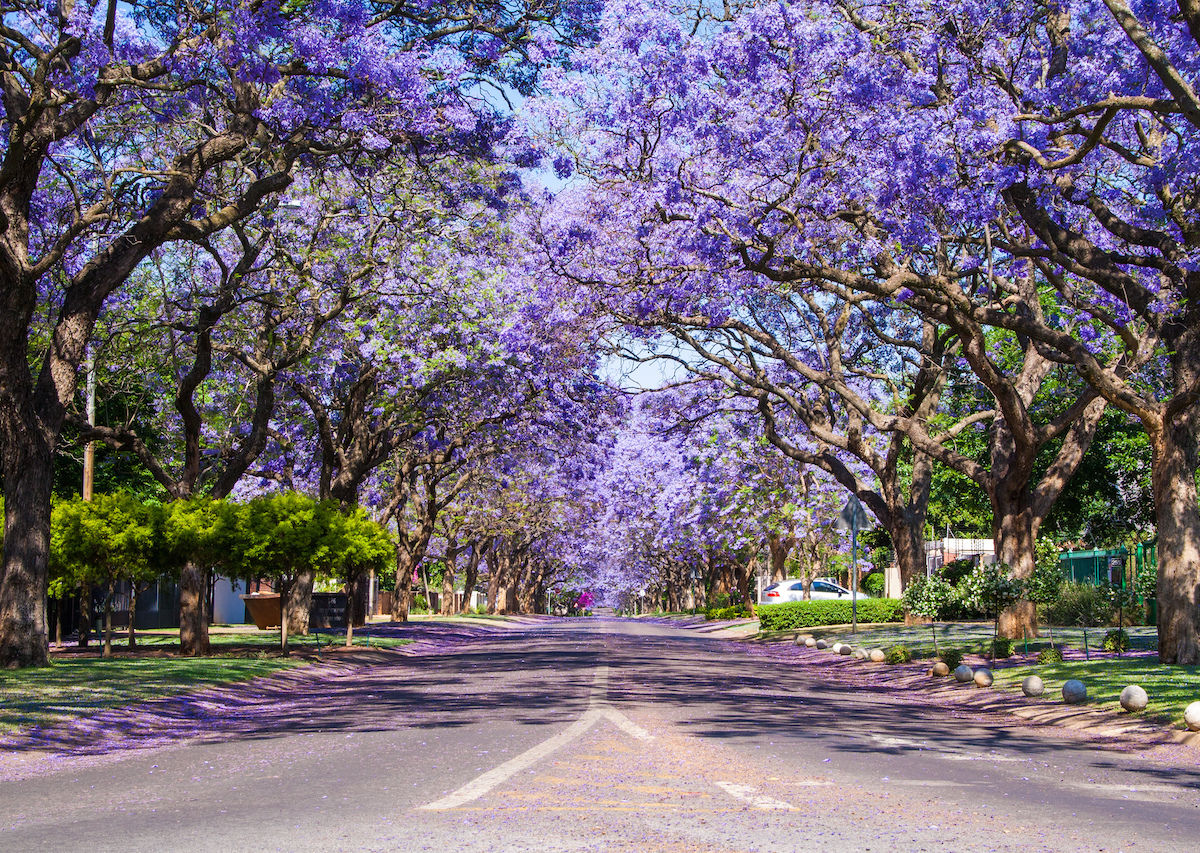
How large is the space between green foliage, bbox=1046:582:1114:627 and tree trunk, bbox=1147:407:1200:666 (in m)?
12.8

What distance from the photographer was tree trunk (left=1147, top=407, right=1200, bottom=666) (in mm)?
15023

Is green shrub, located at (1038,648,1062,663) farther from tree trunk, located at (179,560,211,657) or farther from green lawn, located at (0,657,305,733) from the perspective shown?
tree trunk, located at (179,560,211,657)

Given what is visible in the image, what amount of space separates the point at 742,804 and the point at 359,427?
24391 mm

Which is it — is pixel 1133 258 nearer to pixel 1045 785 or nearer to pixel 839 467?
pixel 1045 785

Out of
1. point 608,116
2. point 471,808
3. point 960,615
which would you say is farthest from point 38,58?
point 960,615

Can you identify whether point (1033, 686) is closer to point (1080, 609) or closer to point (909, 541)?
point (909, 541)

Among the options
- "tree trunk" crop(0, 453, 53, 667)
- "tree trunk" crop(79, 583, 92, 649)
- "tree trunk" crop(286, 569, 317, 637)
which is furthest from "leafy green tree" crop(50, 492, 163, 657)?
"tree trunk" crop(286, 569, 317, 637)

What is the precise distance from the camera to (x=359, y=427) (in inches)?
1187

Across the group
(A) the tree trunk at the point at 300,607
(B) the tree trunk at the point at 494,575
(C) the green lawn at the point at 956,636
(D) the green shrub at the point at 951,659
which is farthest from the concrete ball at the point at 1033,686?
(B) the tree trunk at the point at 494,575

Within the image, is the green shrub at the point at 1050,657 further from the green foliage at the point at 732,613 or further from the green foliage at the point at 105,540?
the green foliage at the point at 732,613

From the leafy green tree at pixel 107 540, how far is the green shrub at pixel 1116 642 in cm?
1529

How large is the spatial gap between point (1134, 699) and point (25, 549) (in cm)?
1332

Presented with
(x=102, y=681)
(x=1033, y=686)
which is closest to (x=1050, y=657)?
(x=1033, y=686)

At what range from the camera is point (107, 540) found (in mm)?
18781
